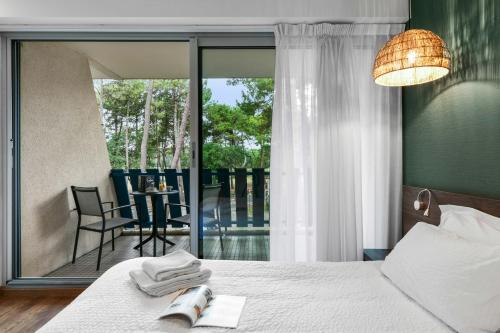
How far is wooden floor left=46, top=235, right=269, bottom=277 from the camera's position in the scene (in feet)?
10.1

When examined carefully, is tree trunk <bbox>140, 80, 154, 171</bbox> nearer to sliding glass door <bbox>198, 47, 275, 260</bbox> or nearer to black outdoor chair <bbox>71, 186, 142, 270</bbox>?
black outdoor chair <bbox>71, 186, 142, 270</bbox>

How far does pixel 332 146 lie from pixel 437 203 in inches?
35.2

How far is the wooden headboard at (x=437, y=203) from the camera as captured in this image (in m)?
1.64

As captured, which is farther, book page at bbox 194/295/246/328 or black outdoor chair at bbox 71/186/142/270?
black outdoor chair at bbox 71/186/142/270

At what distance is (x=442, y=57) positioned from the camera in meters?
1.77

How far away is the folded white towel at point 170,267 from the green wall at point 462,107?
5.28ft

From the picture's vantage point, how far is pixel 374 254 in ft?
8.32

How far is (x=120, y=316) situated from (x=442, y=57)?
2.00 metres

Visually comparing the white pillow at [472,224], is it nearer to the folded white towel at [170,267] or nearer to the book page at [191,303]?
the book page at [191,303]

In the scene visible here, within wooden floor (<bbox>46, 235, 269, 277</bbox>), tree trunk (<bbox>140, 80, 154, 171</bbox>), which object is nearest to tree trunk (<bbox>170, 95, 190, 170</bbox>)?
tree trunk (<bbox>140, 80, 154, 171</bbox>)

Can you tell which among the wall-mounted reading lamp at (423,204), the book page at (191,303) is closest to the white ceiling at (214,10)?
the wall-mounted reading lamp at (423,204)

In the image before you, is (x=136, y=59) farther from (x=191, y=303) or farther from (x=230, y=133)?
(x=191, y=303)

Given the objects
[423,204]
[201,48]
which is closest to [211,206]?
[201,48]

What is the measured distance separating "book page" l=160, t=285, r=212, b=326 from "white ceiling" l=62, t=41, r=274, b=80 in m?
2.06
